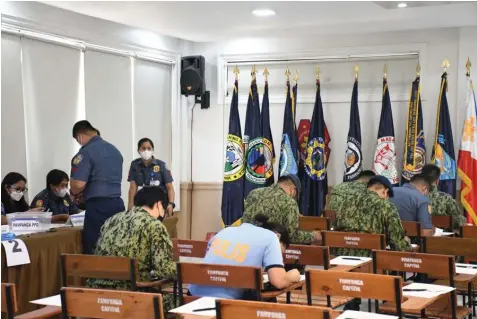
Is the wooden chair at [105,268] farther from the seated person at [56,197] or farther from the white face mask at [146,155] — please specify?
the white face mask at [146,155]

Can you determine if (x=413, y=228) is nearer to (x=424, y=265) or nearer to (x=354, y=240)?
(x=354, y=240)

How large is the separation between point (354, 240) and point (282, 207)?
2.61ft

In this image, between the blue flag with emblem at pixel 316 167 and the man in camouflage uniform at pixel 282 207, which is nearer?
the man in camouflage uniform at pixel 282 207

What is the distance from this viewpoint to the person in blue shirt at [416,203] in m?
6.37

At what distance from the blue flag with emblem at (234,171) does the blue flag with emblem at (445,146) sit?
2478mm

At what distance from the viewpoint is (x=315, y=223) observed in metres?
6.78

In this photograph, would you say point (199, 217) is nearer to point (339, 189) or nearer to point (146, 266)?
point (339, 189)

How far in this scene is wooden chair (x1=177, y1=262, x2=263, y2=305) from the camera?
11.9ft

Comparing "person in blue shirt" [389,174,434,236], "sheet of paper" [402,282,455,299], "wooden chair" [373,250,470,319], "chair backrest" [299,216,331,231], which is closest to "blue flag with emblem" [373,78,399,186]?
"person in blue shirt" [389,174,434,236]

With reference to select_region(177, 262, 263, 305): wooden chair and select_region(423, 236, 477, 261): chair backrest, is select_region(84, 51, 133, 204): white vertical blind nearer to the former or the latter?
select_region(423, 236, 477, 261): chair backrest

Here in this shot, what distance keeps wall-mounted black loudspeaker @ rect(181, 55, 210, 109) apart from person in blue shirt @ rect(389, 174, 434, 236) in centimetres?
364

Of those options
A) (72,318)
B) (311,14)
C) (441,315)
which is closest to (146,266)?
(72,318)

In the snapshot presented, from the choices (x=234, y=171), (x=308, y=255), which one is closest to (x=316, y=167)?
(x=234, y=171)

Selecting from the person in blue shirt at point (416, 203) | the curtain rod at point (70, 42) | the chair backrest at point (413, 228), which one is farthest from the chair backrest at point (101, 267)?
the curtain rod at point (70, 42)
